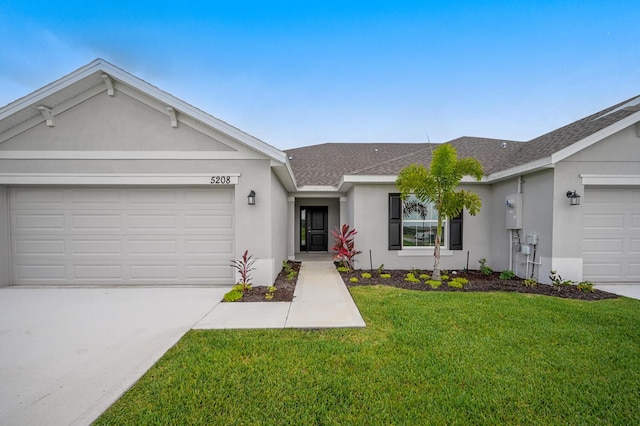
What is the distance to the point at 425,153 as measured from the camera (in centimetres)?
1008

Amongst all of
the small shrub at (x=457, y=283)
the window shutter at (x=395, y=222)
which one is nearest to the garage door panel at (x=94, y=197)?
the window shutter at (x=395, y=222)

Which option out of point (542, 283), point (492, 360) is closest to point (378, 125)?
point (542, 283)

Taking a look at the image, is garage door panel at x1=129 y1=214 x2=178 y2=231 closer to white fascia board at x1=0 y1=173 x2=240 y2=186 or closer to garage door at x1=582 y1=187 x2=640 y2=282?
white fascia board at x1=0 y1=173 x2=240 y2=186

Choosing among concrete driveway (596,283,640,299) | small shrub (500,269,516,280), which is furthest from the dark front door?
concrete driveway (596,283,640,299)

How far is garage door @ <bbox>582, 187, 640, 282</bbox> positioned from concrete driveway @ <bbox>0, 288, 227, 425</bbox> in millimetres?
8998

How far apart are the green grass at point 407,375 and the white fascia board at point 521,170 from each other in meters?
3.50

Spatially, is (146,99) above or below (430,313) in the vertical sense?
above

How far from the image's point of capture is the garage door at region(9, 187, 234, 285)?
6.53 meters

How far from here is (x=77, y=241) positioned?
6.54 meters

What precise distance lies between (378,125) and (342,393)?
1896cm

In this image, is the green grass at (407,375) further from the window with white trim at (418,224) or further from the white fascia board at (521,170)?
the window with white trim at (418,224)

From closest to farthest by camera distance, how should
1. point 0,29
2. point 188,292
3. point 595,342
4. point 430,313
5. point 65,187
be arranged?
point 595,342 → point 430,313 → point 188,292 → point 65,187 → point 0,29

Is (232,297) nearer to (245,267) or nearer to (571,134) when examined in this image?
(245,267)

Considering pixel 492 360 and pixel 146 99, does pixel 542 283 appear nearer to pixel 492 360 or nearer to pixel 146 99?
pixel 492 360
